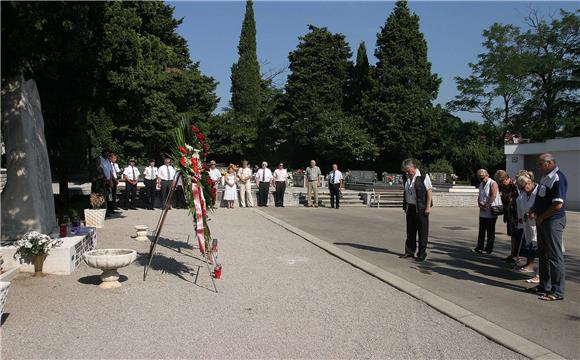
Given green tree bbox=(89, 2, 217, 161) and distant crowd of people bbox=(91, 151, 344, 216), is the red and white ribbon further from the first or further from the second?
distant crowd of people bbox=(91, 151, 344, 216)

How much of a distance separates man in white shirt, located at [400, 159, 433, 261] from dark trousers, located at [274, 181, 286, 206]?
456 inches

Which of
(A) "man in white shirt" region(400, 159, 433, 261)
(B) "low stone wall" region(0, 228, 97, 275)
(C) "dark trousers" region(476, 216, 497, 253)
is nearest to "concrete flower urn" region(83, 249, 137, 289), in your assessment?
(B) "low stone wall" region(0, 228, 97, 275)

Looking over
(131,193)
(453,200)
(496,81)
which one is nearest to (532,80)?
(496,81)

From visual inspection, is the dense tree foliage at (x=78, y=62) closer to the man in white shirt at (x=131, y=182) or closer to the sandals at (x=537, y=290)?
the man in white shirt at (x=131, y=182)

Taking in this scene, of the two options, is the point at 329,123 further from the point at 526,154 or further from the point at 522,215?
the point at 522,215

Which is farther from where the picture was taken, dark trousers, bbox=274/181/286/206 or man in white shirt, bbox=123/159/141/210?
dark trousers, bbox=274/181/286/206

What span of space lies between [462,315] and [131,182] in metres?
13.9

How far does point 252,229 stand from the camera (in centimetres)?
1338

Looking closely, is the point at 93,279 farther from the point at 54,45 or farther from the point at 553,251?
the point at 553,251

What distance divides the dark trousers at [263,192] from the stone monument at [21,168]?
1183 cm

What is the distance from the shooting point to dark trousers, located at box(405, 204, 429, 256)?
9.08 meters

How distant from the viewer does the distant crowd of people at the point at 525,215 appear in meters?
6.57

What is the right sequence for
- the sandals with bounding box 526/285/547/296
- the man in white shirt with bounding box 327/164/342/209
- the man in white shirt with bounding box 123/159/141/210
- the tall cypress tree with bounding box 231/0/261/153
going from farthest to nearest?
the tall cypress tree with bounding box 231/0/261/153 → the man in white shirt with bounding box 327/164/342/209 → the man in white shirt with bounding box 123/159/141/210 → the sandals with bounding box 526/285/547/296

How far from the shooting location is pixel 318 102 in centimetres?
4016
